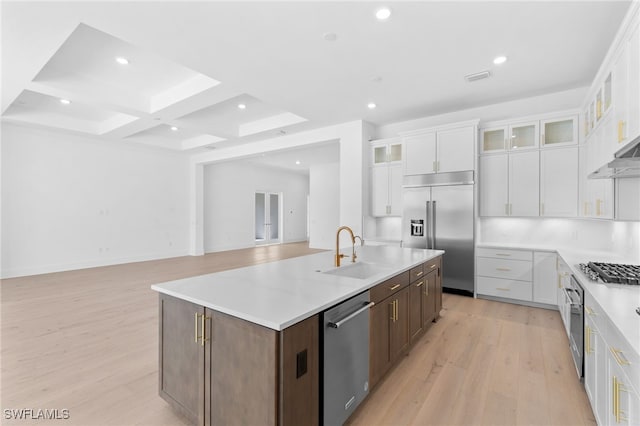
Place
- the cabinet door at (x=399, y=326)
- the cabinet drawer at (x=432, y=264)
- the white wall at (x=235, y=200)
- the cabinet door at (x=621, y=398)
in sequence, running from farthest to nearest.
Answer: the white wall at (x=235, y=200) < the cabinet drawer at (x=432, y=264) < the cabinet door at (x=399, y=326) < the cabinet door at (x=621, y=398)

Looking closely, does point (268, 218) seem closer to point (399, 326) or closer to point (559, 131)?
point (559, 131)

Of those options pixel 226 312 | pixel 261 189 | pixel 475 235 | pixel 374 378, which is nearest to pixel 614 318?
pixel 374 378

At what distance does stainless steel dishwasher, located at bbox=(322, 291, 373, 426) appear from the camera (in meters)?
1.58

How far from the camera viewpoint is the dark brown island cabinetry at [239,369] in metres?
1.33

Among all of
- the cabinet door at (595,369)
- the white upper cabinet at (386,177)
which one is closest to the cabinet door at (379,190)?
the white upper cabinet at (386,177)

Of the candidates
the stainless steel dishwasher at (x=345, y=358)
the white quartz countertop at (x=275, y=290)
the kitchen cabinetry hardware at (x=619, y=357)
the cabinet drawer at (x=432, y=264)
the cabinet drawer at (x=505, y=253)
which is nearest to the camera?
the kitchen cabinetry hardware at (x=619, y=357)

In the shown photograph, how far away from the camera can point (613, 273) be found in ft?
6.91

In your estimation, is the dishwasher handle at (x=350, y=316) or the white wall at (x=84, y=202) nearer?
the dishwasher handle at (x=350, y=316)

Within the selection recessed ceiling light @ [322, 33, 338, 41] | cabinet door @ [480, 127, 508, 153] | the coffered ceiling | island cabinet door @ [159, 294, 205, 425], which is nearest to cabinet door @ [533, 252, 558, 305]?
cabinet door @ [480, 127, 508, 153]

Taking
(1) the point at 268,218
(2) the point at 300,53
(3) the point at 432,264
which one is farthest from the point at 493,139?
(1) the point at 268,218

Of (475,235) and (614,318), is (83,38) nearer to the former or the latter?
(614,318)

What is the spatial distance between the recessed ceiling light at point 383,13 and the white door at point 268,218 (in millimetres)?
9133

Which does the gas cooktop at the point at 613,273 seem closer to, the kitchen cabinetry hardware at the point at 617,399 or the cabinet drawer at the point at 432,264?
the kitchen cabinetry hardware at the point at 617,399

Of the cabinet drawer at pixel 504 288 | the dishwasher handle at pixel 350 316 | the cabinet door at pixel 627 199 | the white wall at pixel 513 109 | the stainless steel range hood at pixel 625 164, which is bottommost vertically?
the cabinet drawer at pixel 504 288
